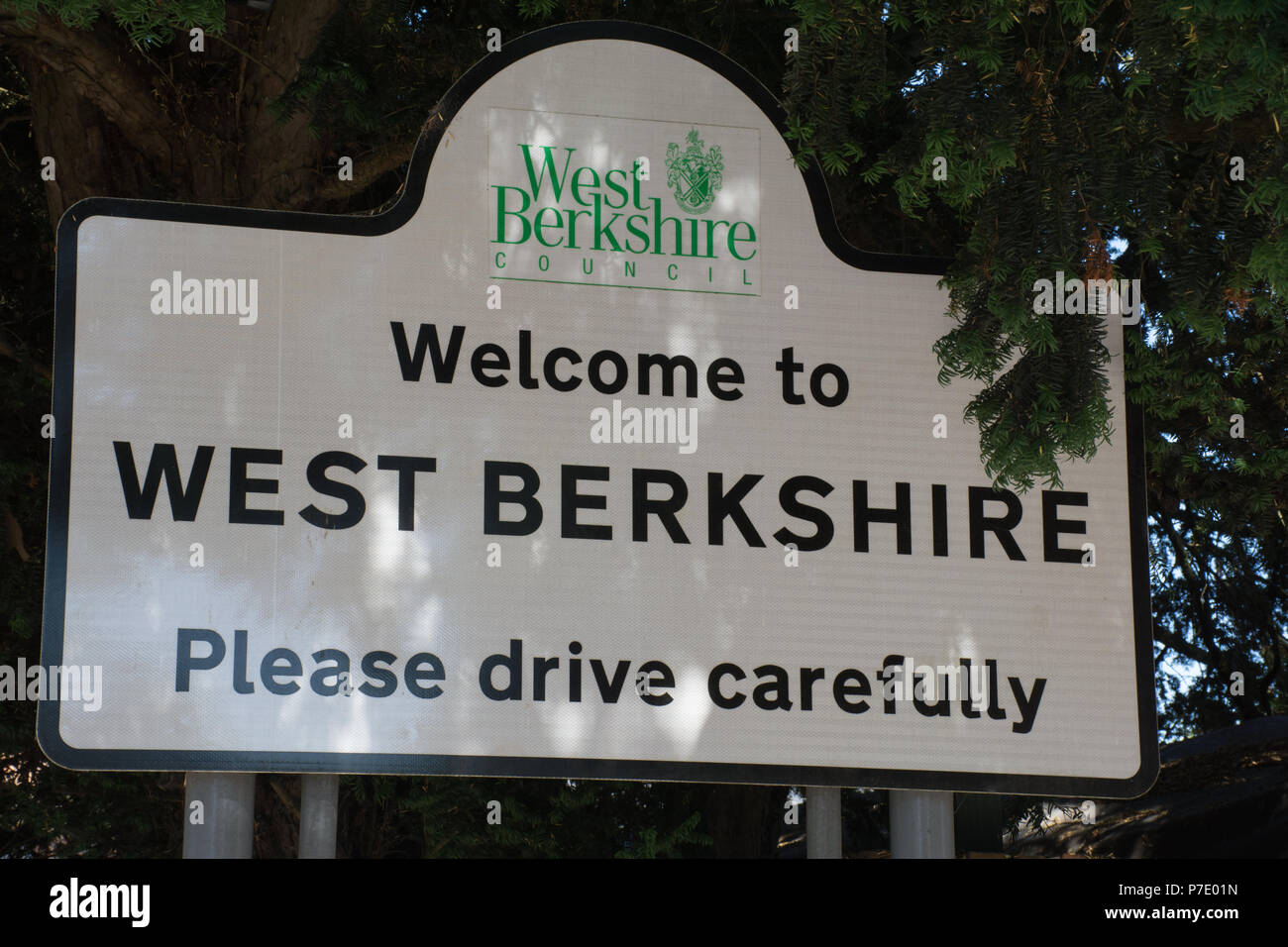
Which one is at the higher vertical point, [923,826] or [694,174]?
[694,174]

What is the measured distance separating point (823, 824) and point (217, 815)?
5.96 feet

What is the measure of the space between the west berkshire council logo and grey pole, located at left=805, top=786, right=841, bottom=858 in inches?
73.5

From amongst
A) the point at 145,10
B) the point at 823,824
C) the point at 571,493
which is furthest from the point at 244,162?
the point at 823,824

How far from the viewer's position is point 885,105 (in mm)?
5918

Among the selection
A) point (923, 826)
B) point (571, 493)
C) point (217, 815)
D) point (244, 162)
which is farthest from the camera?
point (244, 162)

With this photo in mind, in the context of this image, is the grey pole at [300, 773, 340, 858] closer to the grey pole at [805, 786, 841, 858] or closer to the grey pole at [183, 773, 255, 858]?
the grey pole at [183, 773, 255, 858]

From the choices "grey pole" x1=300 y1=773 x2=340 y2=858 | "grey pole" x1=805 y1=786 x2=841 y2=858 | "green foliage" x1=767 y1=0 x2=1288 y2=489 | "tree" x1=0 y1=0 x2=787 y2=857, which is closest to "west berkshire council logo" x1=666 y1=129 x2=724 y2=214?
"green foliage" x1=767 y1=0 x2=1288 y2=489

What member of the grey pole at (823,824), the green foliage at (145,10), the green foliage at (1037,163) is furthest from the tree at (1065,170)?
the green foliage at (145,10)

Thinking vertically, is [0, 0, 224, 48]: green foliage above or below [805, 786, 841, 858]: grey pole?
above

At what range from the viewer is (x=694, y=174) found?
16.3 ft

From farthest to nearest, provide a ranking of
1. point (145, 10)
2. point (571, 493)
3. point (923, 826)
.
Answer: point (923, 826) → point (571, 493) → point (145, 10)

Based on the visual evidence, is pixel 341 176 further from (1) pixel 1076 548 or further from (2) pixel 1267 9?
(2) pixel 1267 9

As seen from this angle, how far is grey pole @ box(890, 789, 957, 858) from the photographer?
15.7 ft

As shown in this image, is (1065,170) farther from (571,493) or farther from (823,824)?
(823,824)
